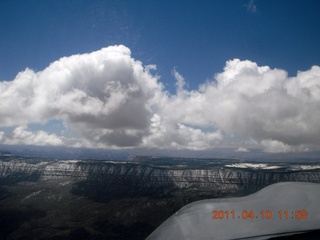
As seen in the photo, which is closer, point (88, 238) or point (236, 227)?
point (236, 227)

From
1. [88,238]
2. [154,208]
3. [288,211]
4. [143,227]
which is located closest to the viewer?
[288,211]

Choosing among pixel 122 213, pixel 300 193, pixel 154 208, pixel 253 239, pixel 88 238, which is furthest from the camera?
pixel 154 208

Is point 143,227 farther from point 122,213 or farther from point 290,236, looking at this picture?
point 290,236

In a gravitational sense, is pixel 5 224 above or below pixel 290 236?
below

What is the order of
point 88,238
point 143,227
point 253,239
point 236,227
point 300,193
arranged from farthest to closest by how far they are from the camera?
point 143,227 → point 88,238 → point 300,193 → point 236,227 → point 253,239

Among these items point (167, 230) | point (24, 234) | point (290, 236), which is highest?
point (290, 236)

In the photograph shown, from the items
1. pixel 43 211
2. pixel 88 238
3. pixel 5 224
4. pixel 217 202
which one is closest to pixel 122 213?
pixel 88 238

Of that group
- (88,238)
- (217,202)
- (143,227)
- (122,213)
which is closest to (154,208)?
(122,213)

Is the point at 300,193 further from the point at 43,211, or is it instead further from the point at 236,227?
the point at 43,211

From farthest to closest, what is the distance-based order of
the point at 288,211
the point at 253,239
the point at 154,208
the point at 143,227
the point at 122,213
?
1. the point at 154,208
2. the point at 122,213
3. the point at 143,227
4. the point at 288,211
5. the point at 253,239
